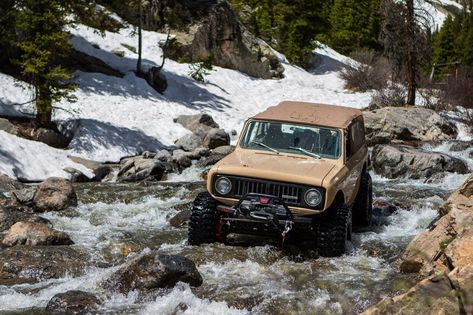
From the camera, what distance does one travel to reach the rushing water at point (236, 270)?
8.16m

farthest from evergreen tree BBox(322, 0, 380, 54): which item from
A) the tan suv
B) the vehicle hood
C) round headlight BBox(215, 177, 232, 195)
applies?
round headlight BBox(215, 177, 232, 195)

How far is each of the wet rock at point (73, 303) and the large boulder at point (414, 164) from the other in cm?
1307

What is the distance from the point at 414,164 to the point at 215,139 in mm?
7782

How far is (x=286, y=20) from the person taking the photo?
4534cm

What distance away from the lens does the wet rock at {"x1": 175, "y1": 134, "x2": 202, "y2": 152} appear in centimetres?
2403

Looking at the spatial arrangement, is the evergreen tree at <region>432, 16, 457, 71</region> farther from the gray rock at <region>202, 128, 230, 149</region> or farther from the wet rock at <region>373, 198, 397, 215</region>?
the wet rock at <region>373, 198, 397, 215</region>

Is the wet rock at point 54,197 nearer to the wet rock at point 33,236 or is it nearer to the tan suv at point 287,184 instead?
the wet rock at point 33,236

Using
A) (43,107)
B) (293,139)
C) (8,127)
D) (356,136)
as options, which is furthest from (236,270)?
(43,107)

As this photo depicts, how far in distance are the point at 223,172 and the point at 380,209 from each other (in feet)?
17.6

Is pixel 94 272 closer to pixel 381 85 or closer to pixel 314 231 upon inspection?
pixel 314 231

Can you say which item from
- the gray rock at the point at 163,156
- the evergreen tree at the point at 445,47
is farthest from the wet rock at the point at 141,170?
the evergreen tree at the point at 445,47

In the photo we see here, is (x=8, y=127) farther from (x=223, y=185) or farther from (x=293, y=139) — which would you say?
(x=223, y=185)

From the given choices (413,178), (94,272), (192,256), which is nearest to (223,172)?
(192,256)

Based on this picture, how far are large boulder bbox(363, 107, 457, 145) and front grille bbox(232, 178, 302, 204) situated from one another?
1598 centimetres
